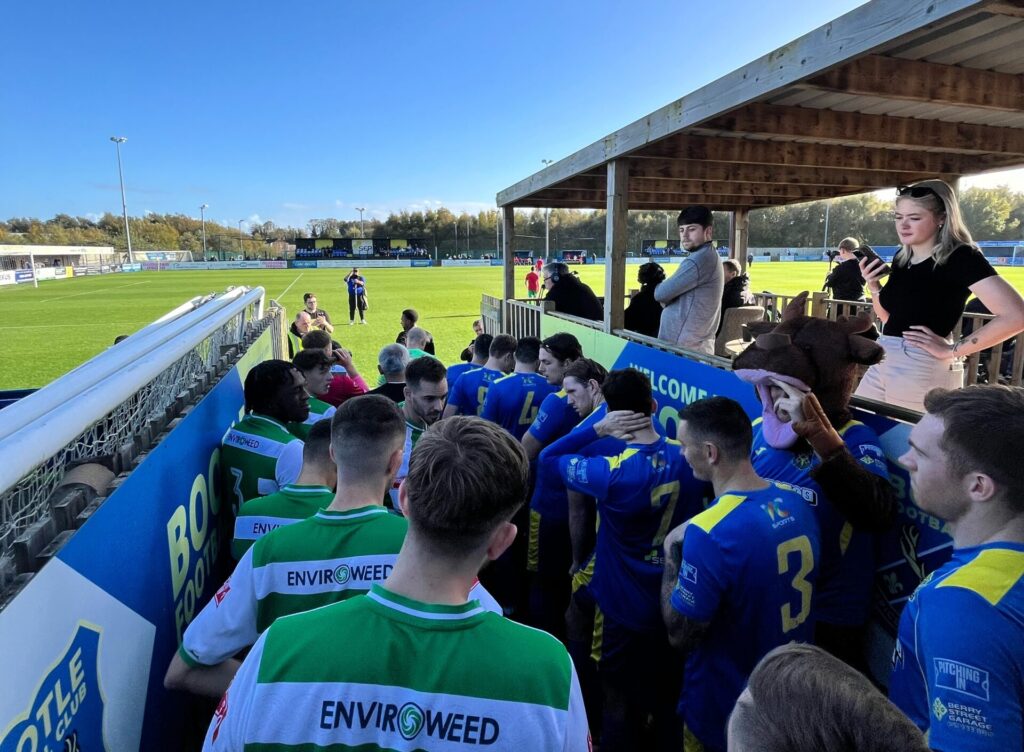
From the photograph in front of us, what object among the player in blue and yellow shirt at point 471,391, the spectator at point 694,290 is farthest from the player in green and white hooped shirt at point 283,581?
the spectator at point 694,290

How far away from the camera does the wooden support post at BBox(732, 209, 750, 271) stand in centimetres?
1105

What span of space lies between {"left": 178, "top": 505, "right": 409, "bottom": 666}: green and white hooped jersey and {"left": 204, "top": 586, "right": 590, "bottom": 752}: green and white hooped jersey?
0.60 m

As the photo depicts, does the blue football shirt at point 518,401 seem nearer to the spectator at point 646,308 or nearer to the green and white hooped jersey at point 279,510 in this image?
the green and white hooped jersey at point 279,510

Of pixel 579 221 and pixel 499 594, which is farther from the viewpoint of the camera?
pixel 579 221

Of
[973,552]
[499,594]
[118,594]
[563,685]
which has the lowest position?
[499,594]

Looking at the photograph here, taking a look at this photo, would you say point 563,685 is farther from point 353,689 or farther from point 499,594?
point 499,594

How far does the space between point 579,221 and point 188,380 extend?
3066 inches

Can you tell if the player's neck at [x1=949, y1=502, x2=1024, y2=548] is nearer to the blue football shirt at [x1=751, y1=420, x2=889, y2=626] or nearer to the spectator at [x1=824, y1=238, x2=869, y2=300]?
the blue football shirt at [x1=751, y1=420, x2=889, y2=626]

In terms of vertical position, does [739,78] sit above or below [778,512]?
above

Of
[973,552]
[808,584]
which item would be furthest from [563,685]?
[808,584]

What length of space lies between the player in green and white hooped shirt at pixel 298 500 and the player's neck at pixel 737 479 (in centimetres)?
148

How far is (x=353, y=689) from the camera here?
3.43 feet

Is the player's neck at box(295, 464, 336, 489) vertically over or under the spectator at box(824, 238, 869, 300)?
under

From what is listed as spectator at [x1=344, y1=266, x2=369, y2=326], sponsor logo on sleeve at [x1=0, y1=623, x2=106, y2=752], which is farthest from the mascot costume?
A: spectator at [x1=344, y1=266, x2=369, y2=326]
